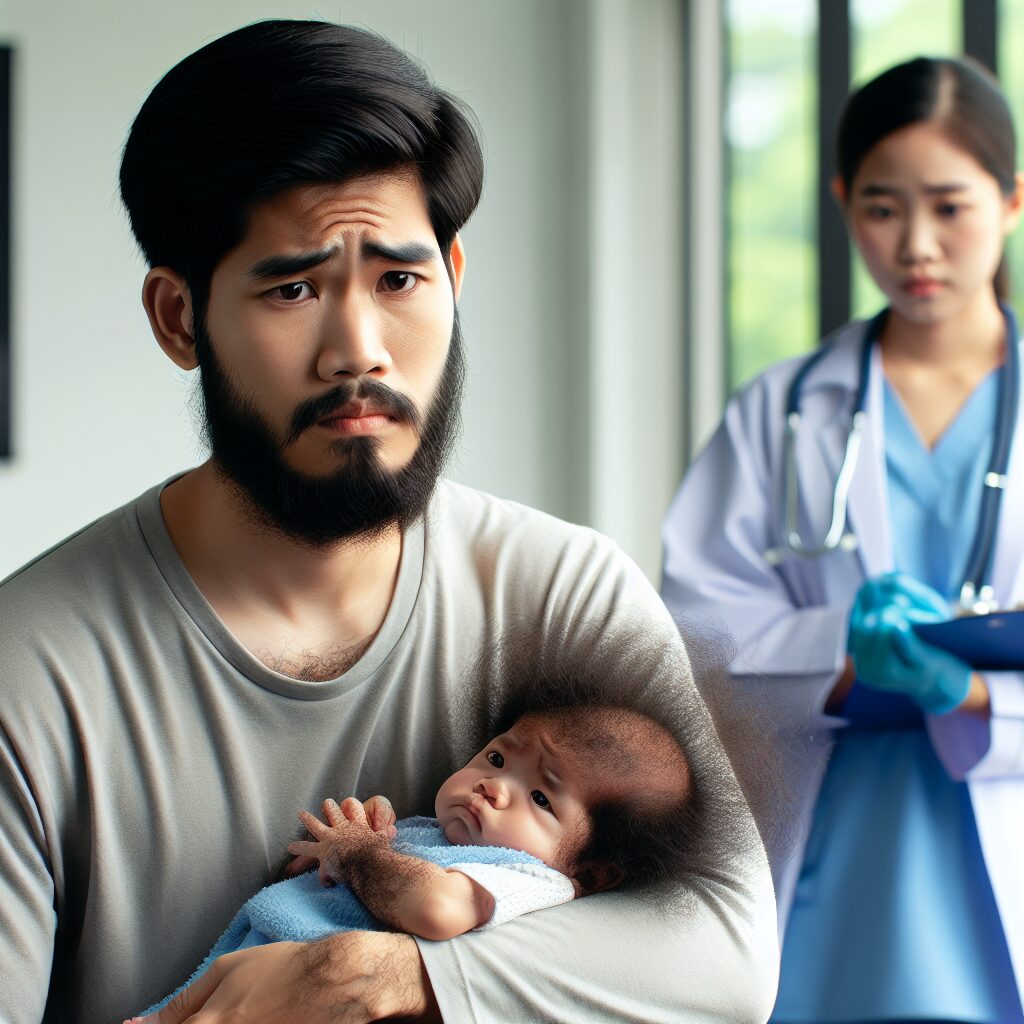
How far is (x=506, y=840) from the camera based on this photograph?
1.24 metres

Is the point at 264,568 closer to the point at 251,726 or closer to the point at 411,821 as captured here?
the point at 251,726

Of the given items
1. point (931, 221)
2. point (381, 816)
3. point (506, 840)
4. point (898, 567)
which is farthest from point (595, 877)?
point (931, 221)

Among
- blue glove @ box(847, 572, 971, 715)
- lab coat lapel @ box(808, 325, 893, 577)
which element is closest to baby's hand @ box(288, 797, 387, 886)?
blue glove @ box(847, 572, 971, 715)

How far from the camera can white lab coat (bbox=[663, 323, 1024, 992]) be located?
76.7 inches

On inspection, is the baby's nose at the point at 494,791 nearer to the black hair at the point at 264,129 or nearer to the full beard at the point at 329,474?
the full beard at the point at 329,474

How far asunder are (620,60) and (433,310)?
8.82 feet

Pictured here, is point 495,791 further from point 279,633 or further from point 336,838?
point 279,633

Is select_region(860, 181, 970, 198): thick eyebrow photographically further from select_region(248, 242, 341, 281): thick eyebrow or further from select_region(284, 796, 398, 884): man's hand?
select_region(284, 796, 398, 884): man's hand

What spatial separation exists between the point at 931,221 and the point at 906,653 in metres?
0.68

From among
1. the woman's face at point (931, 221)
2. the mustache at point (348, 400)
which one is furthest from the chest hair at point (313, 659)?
the woman's face at point (931, 221)

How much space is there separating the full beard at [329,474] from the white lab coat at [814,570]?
681 millimetres

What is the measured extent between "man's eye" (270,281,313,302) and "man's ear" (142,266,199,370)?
13 centimetres

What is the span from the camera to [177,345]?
1408 millimetres

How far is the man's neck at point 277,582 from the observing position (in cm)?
136
